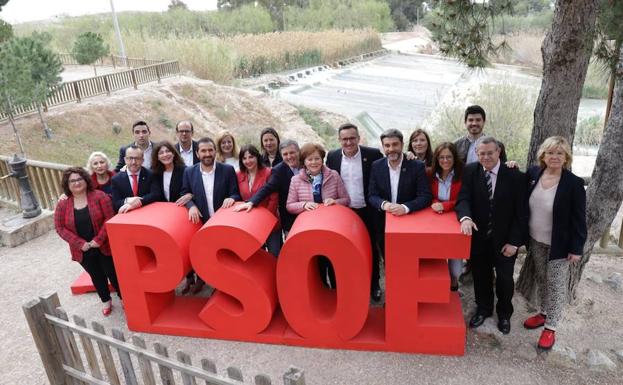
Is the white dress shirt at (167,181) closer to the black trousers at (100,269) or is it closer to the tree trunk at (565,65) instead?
the black trousers at (100,269)

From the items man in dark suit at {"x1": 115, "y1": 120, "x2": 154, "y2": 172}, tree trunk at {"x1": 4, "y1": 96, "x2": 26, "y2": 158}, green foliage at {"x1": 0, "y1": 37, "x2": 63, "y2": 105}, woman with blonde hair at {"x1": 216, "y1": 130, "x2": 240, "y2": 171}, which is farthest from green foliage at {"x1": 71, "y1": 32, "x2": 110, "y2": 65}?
woman with blonde hair at {"x1": 216, "y1": 130, "x2": 240, "y2": 171}

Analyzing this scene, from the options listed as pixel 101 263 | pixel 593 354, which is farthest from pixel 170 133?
pixel 593 354

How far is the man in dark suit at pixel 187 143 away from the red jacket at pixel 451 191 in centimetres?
250

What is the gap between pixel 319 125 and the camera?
18.0 metres

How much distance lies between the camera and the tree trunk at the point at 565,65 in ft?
12.4

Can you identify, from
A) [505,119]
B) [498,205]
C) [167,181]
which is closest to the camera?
[498,205]

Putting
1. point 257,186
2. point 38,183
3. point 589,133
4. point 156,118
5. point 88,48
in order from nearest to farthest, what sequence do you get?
1. point 257,186
2. point 38,183
3. point 589,133
4. point 156,118
5. point 88,48

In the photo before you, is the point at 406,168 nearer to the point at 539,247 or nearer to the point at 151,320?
the point at 539,247

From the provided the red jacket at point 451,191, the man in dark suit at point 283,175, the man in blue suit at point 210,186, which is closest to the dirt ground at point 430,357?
the red jacket at point 451,191

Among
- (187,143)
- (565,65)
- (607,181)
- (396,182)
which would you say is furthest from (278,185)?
(607,181)

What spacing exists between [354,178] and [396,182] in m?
0.44

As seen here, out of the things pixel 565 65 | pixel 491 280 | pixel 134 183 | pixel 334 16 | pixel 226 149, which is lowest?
pixel 491 280

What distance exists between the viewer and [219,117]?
18.6 meters

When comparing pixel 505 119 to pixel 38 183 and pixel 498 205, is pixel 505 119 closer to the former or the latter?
pixel 498 205
